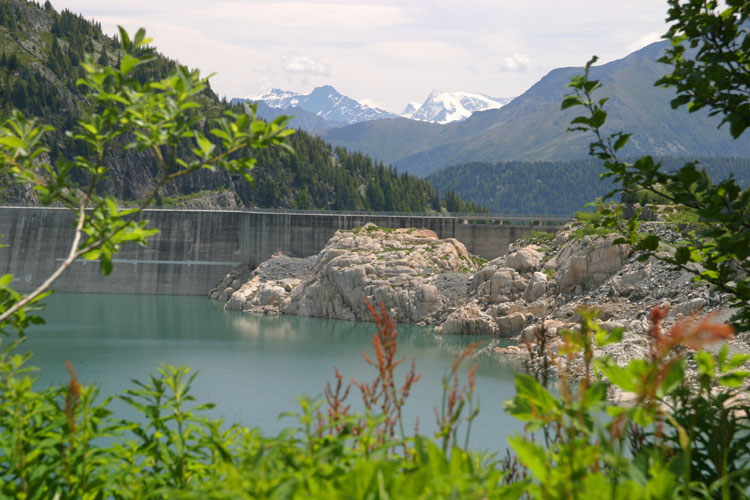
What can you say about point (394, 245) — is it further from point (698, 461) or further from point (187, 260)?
point (698, 461)

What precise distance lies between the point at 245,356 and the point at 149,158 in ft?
266

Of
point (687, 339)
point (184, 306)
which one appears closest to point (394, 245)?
point (184, 306)

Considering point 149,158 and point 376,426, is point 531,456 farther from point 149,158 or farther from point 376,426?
point 149,158

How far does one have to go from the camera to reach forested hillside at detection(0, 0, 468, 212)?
10650 centimetres

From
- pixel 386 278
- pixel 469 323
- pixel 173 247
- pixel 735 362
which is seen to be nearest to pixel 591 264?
pixel 469 323

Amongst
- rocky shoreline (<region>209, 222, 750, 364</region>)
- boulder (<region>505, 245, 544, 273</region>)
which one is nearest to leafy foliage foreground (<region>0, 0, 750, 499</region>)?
rocky shoreline (<region>209, 222, 750, 364</region>)

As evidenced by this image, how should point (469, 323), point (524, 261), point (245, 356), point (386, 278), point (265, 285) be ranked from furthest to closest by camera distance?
point (265, 285), point (386, 278), point (524, 261), point (469, 323), point (245, 356)

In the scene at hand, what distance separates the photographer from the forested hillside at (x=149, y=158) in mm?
106500

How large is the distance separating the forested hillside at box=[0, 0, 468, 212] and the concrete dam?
110 ft

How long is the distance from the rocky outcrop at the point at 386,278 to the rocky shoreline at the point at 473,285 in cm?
8

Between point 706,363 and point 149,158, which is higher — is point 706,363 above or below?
below

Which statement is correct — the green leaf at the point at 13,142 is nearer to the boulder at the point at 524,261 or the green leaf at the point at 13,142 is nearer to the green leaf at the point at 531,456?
the green leaf at the point at 531,456

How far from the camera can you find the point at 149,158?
359 feet

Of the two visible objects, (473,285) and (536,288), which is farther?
(473,285)
